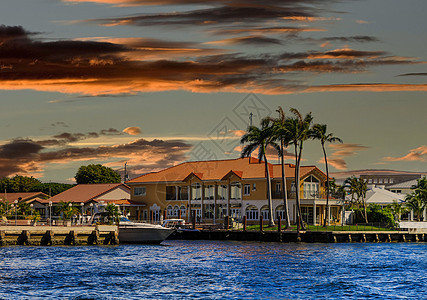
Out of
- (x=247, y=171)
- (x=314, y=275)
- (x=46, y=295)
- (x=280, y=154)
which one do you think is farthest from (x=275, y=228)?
(x=46, y=295)

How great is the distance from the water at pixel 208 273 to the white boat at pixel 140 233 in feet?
13.9

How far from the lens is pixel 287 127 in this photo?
9381 centimetres

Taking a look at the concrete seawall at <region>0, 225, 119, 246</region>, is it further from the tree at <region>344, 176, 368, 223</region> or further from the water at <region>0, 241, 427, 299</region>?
the tree at <region>344, 176, 368, 223</region>

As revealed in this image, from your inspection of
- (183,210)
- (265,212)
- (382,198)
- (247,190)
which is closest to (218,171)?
(247,190)

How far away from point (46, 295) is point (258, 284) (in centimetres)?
1298

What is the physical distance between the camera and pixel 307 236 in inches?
3295

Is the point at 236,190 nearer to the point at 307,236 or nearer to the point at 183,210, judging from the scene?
the point at 183,210

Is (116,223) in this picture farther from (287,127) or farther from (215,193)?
(215,193)

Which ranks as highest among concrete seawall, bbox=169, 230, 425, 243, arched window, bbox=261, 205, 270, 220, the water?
arched window, bbox=261, 205, 270, 220

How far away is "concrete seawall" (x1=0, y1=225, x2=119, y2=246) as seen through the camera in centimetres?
6775

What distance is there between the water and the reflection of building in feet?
113

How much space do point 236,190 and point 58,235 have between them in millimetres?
44229

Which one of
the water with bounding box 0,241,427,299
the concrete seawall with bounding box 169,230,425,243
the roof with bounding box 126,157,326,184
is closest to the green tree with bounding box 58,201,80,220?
the roof with bounding box 126,157,326,184

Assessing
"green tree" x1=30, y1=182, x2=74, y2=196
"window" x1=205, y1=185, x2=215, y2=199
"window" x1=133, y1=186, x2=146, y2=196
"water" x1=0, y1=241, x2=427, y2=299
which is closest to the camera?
"water" x1=0, y1=241, x2=427, y2=299
